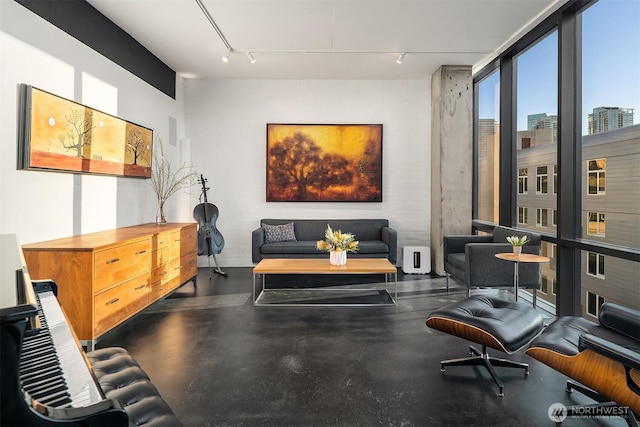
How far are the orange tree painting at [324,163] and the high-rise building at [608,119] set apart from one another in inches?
139

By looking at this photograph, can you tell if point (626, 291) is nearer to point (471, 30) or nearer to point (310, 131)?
point (471, 30)

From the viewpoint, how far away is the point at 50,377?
3.33 feet

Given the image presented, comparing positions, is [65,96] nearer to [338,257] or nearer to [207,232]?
[207,232]

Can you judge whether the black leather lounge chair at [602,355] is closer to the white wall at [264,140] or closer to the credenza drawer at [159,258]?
the credenza drawer at [159,258]

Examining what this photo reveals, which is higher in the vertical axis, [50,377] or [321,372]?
[50,377]

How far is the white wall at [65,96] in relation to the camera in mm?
3082

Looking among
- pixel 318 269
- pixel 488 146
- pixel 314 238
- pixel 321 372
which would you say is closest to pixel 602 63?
pixel 488 146

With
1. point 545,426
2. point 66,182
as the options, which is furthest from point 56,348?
point 66,182

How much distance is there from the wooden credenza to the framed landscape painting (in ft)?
2.31

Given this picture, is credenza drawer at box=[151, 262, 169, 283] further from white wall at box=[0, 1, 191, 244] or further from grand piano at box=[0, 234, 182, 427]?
grand piano at box=[0, 234, 182, 427]

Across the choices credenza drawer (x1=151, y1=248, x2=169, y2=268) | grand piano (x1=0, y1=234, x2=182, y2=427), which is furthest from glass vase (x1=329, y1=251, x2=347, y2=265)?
grand piano (x1=0, y1=234, x2=182, y2=427)

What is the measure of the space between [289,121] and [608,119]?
4.66 meters

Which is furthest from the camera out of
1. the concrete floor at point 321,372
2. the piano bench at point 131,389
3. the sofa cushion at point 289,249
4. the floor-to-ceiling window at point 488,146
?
the sofa cushion at point 289,249

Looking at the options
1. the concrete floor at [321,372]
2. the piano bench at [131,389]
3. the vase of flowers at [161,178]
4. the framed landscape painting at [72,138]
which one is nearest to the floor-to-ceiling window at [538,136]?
the concrete floor at [321,372]
